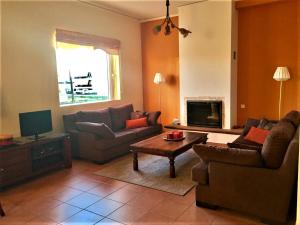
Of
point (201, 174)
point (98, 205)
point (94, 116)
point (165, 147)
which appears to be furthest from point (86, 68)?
point (201, 174)

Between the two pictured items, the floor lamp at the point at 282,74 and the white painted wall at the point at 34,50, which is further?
the floor lamp at the point at 282,74

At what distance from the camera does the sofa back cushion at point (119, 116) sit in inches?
219

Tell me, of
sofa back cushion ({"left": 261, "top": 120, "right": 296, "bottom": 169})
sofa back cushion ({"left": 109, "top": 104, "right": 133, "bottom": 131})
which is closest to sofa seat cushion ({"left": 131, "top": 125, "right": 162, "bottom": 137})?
sofa back cushion ({"left": 109, "top": 104, "right": 133, "bottom": 131})

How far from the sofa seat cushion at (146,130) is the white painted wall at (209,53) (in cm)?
118

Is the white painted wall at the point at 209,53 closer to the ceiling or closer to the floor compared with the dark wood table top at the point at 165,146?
closer to the ceiling

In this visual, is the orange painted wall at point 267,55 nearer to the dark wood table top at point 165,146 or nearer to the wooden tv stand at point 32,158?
the dark wood table top at point 165,146

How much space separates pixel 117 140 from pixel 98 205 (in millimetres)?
1794

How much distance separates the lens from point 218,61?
223 inches

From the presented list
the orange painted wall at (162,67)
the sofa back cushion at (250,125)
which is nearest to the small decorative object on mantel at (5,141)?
the sofa back cushion at (250,125)

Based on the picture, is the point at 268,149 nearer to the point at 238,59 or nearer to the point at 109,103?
the point at 238,59

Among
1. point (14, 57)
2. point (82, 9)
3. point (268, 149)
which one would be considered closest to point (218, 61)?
point (82, 9)

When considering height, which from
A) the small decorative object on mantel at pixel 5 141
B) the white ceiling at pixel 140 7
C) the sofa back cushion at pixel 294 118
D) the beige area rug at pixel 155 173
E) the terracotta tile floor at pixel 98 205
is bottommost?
the terracotta tile floor at pixel 98 205

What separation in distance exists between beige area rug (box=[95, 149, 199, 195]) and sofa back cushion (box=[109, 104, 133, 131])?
38.6 inches

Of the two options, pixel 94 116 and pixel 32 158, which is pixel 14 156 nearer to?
pixel 32 158
